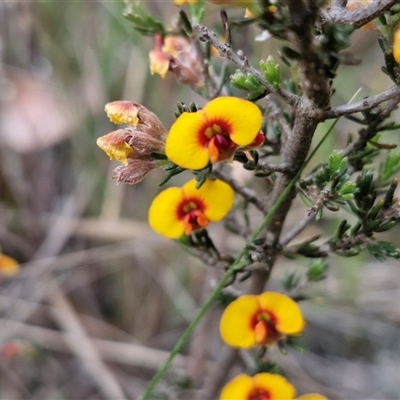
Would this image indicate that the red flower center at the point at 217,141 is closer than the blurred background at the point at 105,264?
Yes

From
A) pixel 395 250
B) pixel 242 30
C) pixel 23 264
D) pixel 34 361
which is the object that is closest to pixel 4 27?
pixel 23 264

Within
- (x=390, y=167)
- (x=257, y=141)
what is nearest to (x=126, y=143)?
(x=257, y=141)

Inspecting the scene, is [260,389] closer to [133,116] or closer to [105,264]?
[133,116]

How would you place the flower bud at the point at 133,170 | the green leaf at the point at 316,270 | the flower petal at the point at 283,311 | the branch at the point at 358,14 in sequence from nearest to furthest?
the branch at the point at 358,14 < the flower bud at the point at 133,170 < the flower petal at the point at 283,311 < the green leaf at the point at 316,270

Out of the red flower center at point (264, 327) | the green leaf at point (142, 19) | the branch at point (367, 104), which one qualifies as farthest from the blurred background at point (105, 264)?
the branch at point (367, 104)

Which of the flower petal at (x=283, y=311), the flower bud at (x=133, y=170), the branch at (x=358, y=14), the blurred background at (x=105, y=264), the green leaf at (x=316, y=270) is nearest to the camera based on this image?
the branch at (x=358, y=14)

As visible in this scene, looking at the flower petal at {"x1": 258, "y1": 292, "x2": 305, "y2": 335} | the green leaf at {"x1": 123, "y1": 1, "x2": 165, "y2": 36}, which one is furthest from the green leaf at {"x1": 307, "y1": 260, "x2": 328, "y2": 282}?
the green leaf at {"x1": 123, "y1": 1, "x2": 165, "y2": 36}

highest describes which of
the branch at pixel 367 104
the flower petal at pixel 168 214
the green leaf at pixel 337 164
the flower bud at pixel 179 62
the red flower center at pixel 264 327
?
the branch at pixel 367 104

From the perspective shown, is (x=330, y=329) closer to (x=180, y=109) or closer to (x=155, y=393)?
(x=155, y=393)

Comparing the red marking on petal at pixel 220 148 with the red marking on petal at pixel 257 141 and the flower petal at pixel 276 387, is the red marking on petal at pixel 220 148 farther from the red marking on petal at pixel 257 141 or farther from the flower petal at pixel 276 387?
the flower petal at pixel 276 387
